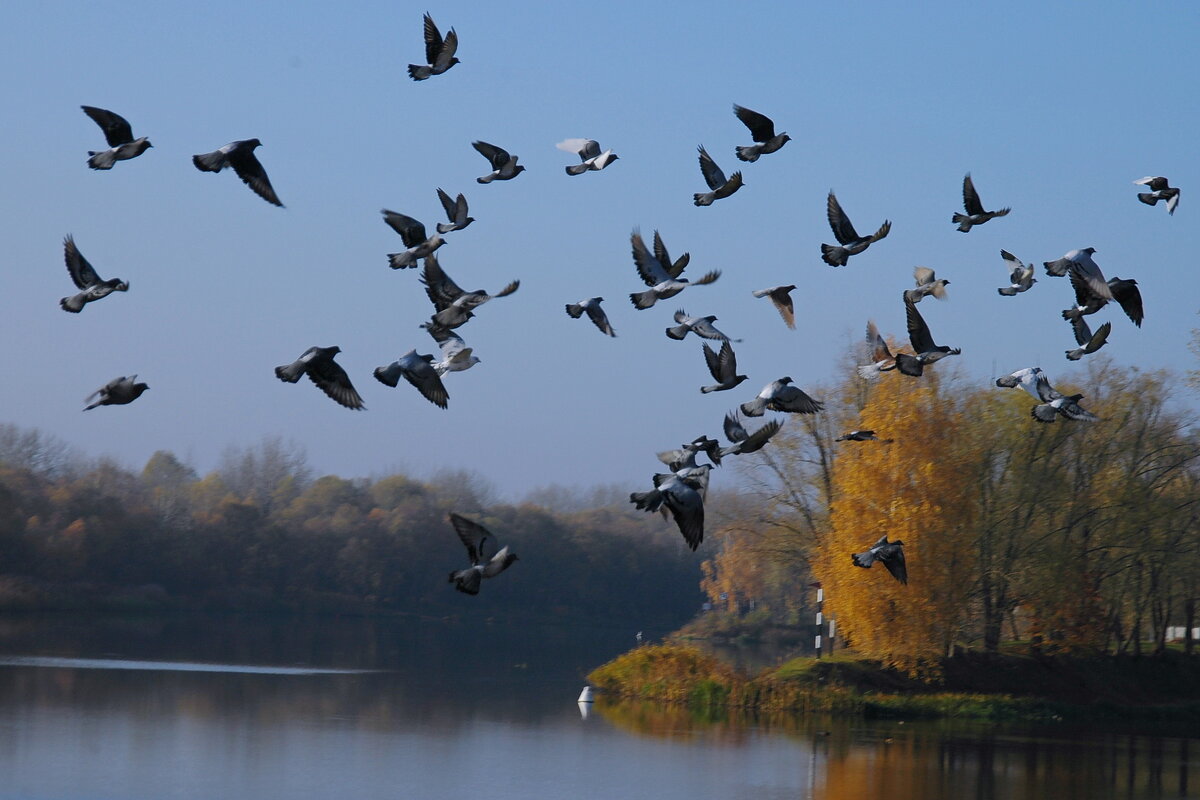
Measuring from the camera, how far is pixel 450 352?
19.0m

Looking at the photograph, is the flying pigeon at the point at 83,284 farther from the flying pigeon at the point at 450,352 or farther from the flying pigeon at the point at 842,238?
the flying pigeon at the point at 842,238

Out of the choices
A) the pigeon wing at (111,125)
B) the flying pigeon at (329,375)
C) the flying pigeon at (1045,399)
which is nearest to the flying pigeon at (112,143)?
the pigeon wing at (111,125)

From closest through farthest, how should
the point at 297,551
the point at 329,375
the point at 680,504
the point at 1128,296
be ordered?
the point at 680,504
the point at 329,375
the point at 1128,296
the point at 297,551

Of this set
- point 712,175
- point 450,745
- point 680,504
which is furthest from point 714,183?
point 450,745

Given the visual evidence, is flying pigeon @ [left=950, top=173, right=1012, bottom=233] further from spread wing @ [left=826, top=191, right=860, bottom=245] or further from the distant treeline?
the distant treeline

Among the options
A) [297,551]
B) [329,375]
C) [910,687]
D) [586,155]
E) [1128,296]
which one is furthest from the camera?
[297,551]

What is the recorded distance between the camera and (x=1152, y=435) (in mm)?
57156

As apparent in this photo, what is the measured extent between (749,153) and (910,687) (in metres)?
33.7

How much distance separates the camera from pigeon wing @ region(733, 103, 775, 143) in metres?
20.0

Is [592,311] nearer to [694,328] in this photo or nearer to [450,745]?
[694,328]

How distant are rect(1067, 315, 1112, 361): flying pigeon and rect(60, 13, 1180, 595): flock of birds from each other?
0.02m

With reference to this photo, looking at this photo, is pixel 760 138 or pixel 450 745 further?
pixel 450 745

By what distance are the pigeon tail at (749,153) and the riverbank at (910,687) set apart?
103ft

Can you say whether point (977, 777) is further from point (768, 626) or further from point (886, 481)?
point (768, 626)
